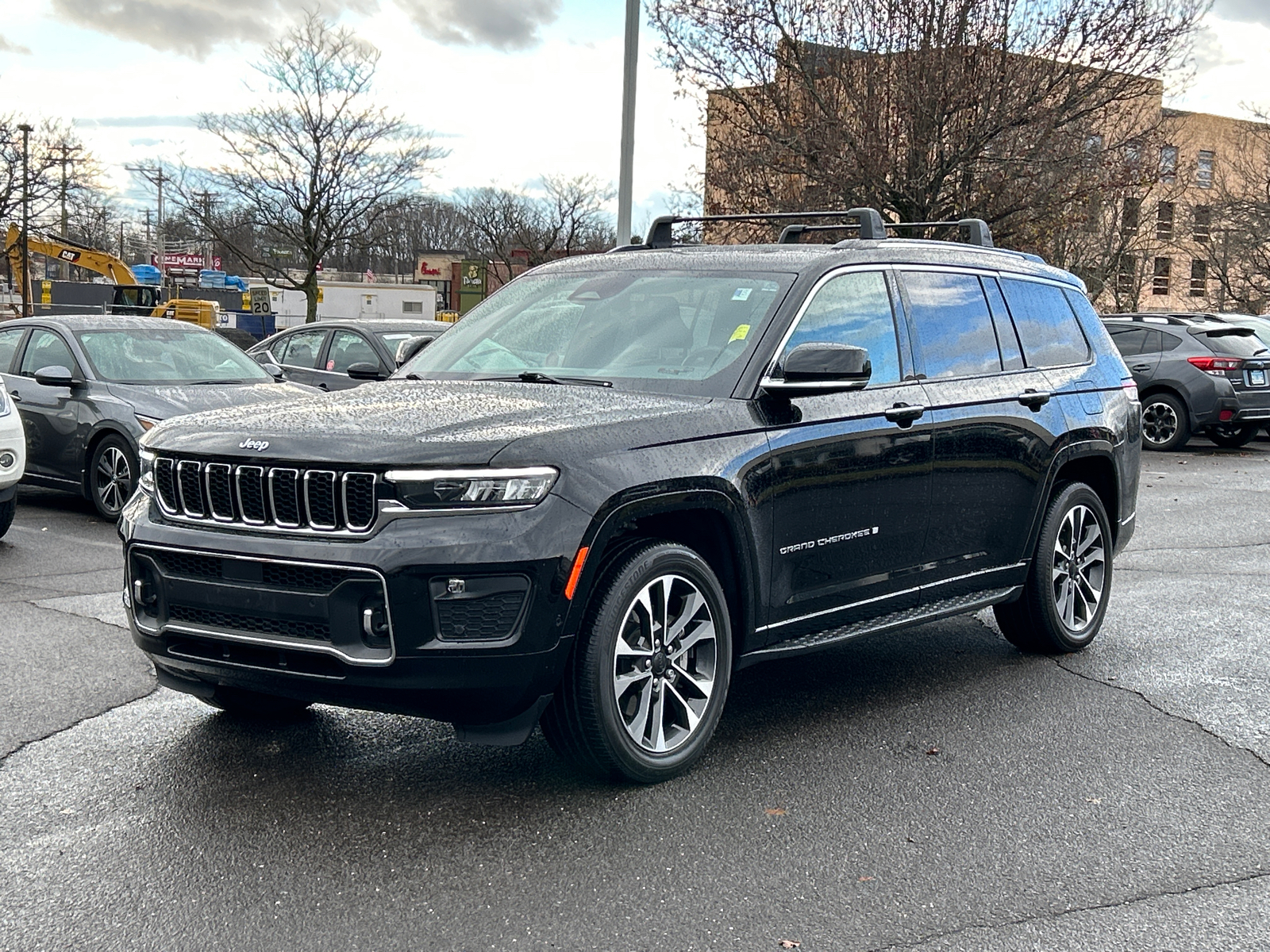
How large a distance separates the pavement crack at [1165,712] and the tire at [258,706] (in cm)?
345

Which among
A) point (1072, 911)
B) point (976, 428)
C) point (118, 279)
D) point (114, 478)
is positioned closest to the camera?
point (1072, 911)

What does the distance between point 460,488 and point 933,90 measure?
711 inches

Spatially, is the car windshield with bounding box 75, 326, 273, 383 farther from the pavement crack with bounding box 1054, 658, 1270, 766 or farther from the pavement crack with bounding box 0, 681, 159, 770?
the pavement crack with bounding box 1054, 658, 1270, 766

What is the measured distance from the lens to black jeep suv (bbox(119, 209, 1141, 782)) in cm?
396

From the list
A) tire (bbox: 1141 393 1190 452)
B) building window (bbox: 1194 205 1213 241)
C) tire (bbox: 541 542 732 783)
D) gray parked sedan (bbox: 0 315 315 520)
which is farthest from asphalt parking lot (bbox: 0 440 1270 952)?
building window (bbox: 1194 205 1213 241)

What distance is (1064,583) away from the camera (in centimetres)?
652

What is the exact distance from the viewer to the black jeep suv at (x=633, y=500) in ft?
13.0

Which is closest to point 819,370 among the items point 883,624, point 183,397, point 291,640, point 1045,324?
point 883,624

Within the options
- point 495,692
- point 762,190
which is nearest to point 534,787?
point 495,692

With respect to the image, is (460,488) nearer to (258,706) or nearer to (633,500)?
(633,500)

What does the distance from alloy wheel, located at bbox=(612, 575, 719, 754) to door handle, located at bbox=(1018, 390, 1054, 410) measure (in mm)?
2297

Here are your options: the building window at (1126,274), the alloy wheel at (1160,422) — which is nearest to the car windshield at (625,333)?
the alloy wheel at (1160,422)

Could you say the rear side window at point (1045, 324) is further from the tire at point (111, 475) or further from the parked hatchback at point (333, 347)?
the parked hatchback at point (333, 347)

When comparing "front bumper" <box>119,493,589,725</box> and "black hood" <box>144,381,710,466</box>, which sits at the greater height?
"black hood" <box>144,381,710,466</box>
